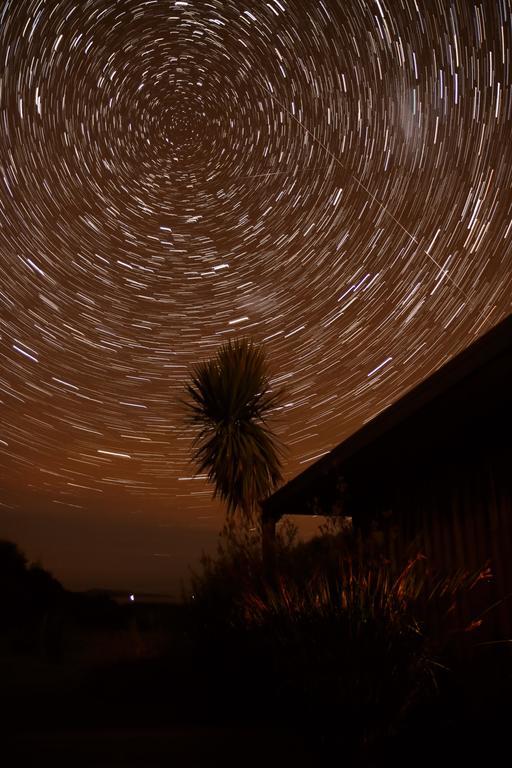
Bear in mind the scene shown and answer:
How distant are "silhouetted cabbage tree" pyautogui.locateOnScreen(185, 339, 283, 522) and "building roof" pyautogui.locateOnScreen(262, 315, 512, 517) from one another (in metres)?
5.84

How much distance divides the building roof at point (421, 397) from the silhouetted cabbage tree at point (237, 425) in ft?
19.2

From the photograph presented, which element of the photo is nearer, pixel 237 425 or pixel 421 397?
pixel 421 397

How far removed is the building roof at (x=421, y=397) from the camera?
5094mm

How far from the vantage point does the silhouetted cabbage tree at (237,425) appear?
15422 millimetres

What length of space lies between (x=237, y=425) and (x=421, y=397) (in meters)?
9.95

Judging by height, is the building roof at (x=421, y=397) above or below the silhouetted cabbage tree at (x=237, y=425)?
below

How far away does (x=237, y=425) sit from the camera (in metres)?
15.8

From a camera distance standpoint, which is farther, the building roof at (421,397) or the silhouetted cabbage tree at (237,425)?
the silhouetted cabbage tree at (237,425)

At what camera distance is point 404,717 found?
5.38 metres

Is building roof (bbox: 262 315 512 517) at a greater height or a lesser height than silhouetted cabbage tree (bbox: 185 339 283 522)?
lesser

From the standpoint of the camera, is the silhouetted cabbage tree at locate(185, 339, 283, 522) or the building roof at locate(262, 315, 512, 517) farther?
the silhouetted cabbage tree at locate(185, 339, 283, 522)

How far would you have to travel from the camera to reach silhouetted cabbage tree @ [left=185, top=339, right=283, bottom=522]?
1542 cm

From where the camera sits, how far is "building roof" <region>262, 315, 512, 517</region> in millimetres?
5094

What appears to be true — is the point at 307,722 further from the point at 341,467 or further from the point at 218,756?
the point at 341,467
